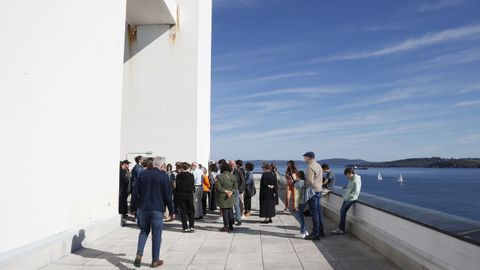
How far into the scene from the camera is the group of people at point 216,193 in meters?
6.90

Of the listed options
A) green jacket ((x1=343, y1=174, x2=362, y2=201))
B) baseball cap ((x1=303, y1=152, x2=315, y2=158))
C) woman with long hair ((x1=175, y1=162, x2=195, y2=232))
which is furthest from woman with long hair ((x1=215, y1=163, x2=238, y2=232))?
green jacket ((x1=343, y1=174, x2=362, y2=201))

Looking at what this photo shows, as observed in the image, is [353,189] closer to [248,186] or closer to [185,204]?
[185,204]

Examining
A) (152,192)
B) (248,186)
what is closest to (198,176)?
(248,186)

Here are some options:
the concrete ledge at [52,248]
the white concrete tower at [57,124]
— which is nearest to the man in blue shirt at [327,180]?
the white concrete tower at [57,124]

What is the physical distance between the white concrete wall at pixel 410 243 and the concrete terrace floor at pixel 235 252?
0.80ft

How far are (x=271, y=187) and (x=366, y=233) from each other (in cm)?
363

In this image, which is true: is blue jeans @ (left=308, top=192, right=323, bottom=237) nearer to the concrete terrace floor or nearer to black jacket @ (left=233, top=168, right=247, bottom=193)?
the concrete terrace floor

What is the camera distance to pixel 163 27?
709 inches

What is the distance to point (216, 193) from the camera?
10727 mm

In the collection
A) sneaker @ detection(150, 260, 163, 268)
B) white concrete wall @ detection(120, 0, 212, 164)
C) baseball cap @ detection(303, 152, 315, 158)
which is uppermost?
white concrete wall @ detection(120, 0, 212, 164)

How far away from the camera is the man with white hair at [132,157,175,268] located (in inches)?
269

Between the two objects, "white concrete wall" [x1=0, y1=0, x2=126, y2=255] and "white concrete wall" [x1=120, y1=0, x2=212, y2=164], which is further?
"white concrete wall" [x1=120, y1=0, x2=212, y2=164]

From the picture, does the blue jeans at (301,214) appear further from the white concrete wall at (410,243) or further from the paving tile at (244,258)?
the paving tile at (244,258)

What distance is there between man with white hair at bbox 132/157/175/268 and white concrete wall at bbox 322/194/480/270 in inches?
155
